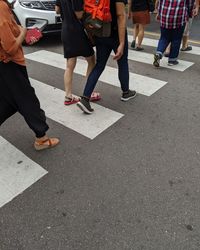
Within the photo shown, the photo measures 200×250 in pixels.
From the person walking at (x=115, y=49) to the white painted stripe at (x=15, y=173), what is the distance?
3.73ft

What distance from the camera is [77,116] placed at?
3.90m

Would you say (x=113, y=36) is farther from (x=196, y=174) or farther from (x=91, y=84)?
(x=196, y=174)

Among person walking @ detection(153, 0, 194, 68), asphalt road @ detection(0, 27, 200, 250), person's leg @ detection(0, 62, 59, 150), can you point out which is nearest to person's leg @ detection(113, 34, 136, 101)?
asphalt road @ detection(0, 27, 200, 250)

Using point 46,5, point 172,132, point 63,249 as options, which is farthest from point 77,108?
point 46,5

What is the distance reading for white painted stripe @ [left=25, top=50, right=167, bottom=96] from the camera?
466 centimetres

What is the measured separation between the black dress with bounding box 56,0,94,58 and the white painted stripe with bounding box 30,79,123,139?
2.45 feet

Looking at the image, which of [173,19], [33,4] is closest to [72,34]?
[173,19]

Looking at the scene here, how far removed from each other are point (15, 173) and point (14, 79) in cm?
91

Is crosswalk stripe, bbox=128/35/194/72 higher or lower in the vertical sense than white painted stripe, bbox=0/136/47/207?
lower

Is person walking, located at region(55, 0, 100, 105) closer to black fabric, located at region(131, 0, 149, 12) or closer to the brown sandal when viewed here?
the brown sandal

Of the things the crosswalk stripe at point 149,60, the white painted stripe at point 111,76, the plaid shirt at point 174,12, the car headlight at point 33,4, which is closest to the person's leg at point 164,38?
the plaid shirt at point 174,12

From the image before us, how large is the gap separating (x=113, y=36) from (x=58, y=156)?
159 centimetres

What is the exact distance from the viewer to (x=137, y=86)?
15.5 ft

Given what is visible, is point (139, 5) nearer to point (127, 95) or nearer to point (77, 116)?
point (127, 95)
